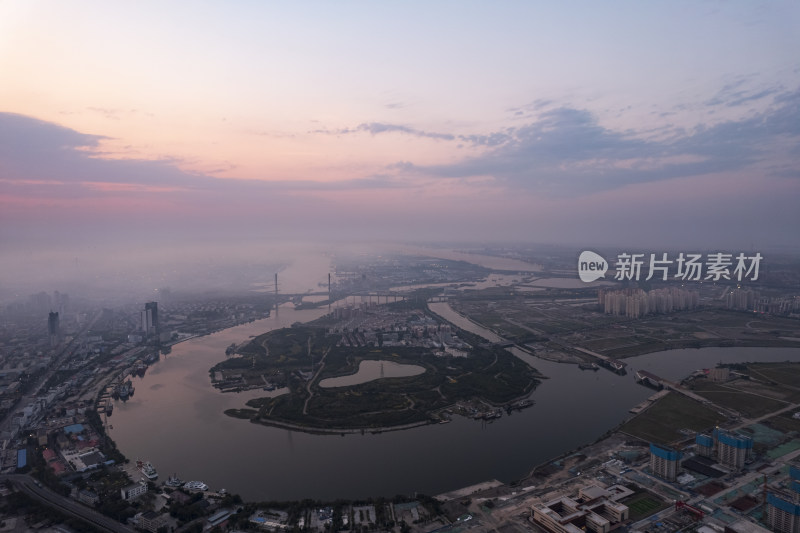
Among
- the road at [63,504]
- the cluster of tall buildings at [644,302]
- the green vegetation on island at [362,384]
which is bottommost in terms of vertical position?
the road at [63,504]

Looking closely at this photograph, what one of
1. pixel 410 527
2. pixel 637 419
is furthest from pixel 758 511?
pixel 410 527

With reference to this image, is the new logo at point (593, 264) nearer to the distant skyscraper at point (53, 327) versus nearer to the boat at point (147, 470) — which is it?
the boat at point (147, 470)

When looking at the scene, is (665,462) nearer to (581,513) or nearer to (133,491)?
(581,513)

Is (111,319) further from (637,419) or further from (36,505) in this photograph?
(637,419)

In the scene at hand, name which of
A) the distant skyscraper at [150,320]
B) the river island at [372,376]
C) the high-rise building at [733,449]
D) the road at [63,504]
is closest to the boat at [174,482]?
the road at [63,504]

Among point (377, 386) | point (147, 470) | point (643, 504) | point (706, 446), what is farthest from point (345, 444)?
point (706, 446)

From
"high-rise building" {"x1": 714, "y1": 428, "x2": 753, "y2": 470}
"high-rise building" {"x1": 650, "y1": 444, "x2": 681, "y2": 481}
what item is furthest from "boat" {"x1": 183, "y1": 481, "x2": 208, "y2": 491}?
"high-rise building" {"x1": 714, "y1": 428, "x2": 753, "y2": 470}
